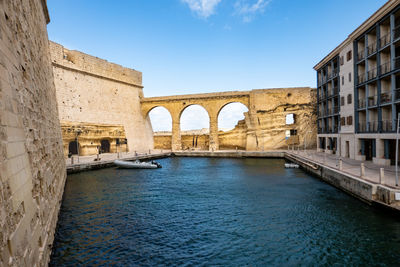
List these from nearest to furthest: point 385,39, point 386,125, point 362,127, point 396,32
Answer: point 396,32 < point 385,39 < point 386,125 < point 362,127

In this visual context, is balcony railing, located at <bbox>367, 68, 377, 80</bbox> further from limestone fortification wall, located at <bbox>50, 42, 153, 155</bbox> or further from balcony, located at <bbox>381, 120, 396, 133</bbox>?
limestone fortification wall, located at <bbox>50, 42, 153, 155</bbox>

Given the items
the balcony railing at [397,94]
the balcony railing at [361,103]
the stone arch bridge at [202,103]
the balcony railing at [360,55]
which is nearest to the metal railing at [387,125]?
the balcony railing at [397,94]

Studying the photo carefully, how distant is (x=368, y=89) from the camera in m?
19.8

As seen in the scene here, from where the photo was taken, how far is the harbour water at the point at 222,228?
7.56 meters

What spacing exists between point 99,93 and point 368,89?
3103 cm

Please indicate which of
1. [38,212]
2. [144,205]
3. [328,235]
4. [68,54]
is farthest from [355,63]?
[68,54]

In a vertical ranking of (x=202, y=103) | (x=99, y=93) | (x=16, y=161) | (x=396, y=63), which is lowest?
(x=16, y=161)

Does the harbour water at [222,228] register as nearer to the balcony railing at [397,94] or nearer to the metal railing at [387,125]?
the metal railing at [387,125]

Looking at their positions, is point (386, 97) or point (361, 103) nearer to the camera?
point (386, 97)

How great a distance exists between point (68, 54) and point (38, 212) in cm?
3112

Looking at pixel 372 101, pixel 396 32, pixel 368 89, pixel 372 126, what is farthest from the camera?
pixel 368 89

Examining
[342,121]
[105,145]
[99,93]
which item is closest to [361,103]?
[342,121]

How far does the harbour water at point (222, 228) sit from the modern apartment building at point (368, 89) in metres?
6.58

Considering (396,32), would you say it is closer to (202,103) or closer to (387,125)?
(387,125)
